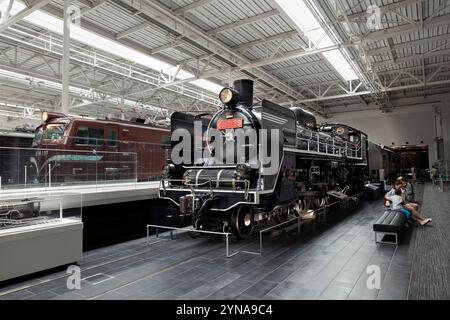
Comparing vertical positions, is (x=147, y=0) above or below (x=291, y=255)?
above

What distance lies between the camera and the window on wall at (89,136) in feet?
19.8

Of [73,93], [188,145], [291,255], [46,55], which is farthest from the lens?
[73,93]

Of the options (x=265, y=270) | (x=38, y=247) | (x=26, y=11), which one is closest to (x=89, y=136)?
(x=26, y=11)

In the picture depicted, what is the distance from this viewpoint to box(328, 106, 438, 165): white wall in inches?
800

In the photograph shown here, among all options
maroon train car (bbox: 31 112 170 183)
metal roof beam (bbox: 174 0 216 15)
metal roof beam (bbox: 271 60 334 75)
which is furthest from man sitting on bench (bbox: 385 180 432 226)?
metal roof beam (bbox: 271 60 334 75)

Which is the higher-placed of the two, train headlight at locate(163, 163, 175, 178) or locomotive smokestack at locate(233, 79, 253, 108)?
locomotive smokestack at locate(233, 79, 253, 108)

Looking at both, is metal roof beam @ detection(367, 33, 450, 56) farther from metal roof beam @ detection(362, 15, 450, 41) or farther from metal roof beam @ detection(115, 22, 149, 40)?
metal roof beam @ detection(115, 22, 149, 40)

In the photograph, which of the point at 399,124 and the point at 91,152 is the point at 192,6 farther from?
the point at 399,124

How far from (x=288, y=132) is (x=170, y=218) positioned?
2.64 m

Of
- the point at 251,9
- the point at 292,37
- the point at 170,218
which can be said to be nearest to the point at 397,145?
the point at 292,37

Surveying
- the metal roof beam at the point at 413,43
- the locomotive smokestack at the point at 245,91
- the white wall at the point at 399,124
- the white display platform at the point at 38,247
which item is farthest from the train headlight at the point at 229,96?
the white wall at the point at 399,124

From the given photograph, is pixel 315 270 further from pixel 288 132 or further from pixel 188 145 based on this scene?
pixel 188 145

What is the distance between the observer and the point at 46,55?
9.95 metres

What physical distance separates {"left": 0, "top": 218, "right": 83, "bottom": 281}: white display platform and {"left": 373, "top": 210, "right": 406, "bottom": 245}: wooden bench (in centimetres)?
458
